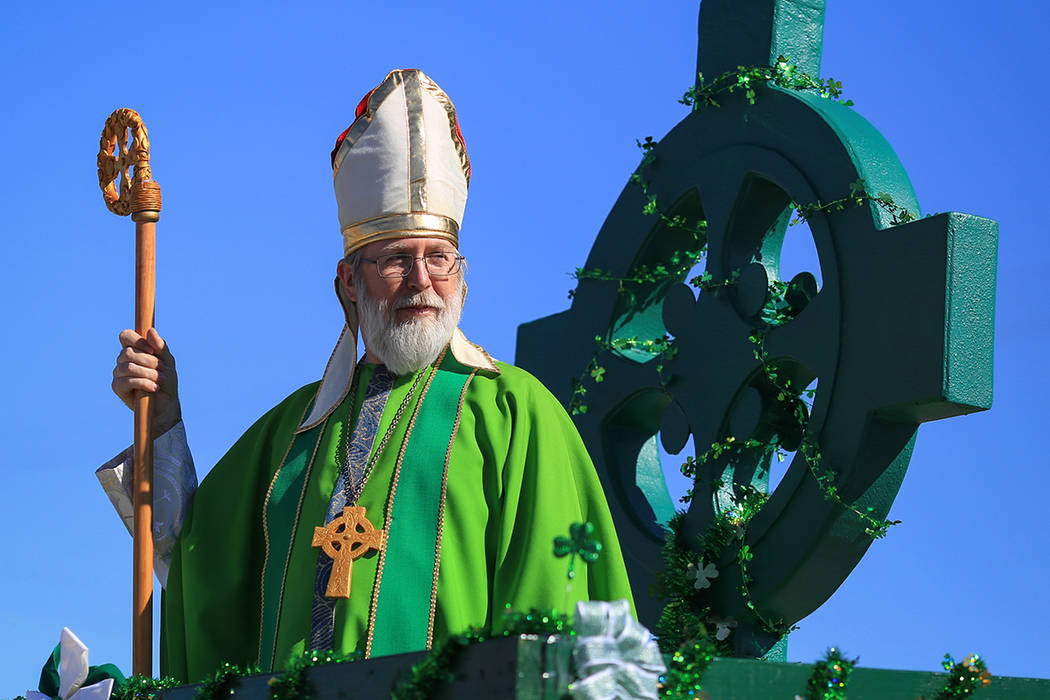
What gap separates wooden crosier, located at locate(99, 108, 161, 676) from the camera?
470cm

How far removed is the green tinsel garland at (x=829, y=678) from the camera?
10.5ft

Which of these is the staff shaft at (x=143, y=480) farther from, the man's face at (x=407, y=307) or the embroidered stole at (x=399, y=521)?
the man's face at (x=407, y=307)

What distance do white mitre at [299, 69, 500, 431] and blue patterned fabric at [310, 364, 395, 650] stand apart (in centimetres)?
14

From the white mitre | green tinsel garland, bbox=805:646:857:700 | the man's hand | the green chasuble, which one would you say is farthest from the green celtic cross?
the man's hand

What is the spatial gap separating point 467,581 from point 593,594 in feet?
1.21

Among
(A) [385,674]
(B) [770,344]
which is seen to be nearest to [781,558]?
(B) [770,344]

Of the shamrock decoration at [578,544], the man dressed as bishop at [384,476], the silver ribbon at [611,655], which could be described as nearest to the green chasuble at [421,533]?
the man dressed as bishop at [384,476]

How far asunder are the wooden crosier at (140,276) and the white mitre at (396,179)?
0.55 m

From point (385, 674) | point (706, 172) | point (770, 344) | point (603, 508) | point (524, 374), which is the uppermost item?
point (706, 172)

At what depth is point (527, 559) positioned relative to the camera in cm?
416

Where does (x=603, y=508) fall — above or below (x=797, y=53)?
below

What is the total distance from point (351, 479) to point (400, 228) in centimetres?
81

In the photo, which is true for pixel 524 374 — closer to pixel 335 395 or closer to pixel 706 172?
pixel 335 395

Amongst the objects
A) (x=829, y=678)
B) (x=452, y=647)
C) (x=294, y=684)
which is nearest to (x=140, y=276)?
(x=294, y=684)
